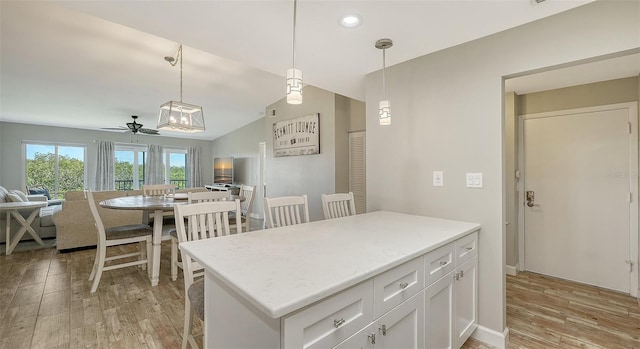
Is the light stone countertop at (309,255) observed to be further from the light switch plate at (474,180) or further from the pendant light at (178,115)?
the pendant light at (178,115)

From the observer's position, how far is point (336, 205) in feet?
8.19

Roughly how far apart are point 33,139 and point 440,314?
950cm

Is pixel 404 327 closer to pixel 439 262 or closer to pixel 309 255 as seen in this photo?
pixel 439 262

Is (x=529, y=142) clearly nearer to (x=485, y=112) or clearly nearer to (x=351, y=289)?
(x=485, y=112)

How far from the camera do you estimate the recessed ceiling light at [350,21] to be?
6.00 feet

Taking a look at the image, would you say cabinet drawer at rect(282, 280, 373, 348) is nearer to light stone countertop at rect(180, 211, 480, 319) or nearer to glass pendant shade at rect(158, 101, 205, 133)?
light stone countertop at rect(180, 211, 480, 319)

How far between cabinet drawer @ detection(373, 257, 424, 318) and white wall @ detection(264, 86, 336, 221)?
2.98 metres

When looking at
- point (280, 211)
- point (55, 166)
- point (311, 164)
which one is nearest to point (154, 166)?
point (55, 166)

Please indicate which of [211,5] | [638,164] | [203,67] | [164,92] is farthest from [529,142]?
[164,92]

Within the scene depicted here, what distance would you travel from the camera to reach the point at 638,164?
104 inches

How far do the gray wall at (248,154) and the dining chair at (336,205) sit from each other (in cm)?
462

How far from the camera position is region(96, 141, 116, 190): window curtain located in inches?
296

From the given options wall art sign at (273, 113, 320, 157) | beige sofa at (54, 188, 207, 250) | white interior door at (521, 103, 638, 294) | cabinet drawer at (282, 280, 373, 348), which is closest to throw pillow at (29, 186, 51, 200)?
beige sofa at (54, 188, 207, 250)

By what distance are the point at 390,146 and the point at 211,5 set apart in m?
1.81
